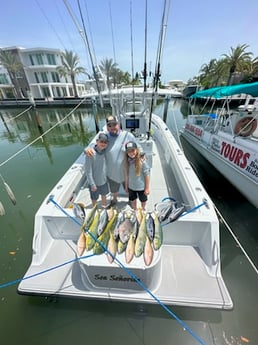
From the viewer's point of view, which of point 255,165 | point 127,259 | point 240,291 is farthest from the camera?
point 255,165

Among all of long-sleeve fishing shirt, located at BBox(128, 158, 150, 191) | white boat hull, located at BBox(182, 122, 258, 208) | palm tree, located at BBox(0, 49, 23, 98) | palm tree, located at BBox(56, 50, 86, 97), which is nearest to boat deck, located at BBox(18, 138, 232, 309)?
long-sleeve fishing shirt, located at BBox(128, 158, 150, 191)

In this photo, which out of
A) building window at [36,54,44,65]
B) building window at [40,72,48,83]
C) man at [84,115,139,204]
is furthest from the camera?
building window at [40,72,48,83]

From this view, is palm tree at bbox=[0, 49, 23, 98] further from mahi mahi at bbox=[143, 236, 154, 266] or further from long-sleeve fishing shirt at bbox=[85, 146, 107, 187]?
mahi mahi at bbox=[143, 236, 154, 266]

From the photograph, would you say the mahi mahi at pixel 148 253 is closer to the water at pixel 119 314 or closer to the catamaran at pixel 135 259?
the catamaran at pixel 135 259

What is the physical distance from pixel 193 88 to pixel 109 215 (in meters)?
23.3

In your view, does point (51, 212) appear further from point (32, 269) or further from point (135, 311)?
point (135, 311)

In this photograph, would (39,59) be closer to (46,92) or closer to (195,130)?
(46,92)

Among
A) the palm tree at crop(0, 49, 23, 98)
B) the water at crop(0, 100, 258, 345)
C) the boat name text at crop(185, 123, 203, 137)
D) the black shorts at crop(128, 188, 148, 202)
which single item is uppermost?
the palm tree at crop(0, 49, 23, 98)

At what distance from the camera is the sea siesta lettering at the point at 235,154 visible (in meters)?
3.59

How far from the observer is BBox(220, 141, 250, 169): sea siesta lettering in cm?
359

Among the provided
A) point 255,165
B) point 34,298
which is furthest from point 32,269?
point 255,165

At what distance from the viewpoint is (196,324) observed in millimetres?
1692

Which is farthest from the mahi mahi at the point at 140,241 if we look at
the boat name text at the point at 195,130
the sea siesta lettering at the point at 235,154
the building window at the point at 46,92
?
the building window at the point at 46,92

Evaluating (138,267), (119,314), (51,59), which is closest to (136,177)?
(138,267)
